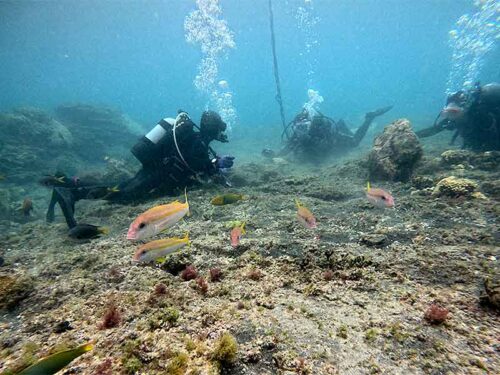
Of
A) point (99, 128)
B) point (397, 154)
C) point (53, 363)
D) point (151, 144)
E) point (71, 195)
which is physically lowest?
point (53, 363)

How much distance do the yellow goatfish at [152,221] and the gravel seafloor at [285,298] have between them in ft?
2.61

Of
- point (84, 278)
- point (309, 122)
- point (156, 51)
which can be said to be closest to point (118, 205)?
point (84, 278)

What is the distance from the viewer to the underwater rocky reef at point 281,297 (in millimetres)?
2211

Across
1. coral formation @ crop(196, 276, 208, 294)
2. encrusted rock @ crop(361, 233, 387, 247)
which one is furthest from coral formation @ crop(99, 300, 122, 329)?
encrusted rock @ crop(361, 233, 387, 247)

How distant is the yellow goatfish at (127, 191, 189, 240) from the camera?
2.87m

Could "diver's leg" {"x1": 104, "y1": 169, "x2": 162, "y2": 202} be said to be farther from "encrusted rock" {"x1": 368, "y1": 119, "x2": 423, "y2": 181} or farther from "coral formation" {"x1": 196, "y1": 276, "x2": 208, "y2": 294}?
"encrusted rock" {"x1": 368, "y1": 119, "x2": 423, "y2": 181}

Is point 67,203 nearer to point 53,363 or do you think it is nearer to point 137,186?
point 137,186

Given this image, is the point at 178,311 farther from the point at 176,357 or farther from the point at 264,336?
the point at 264,336

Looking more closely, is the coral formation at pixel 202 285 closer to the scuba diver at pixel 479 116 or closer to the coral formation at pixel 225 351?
the coral formation at pixel 225 351

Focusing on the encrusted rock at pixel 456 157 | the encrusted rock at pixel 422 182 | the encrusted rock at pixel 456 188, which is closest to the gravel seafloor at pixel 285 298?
the encrusted rock at pixel 456 188

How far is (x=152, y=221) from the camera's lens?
2.92 m

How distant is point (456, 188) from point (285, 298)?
5371 millimetres

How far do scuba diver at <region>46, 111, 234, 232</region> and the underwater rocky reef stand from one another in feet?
7.00

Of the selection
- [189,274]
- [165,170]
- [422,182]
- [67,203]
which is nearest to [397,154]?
[422,182]
